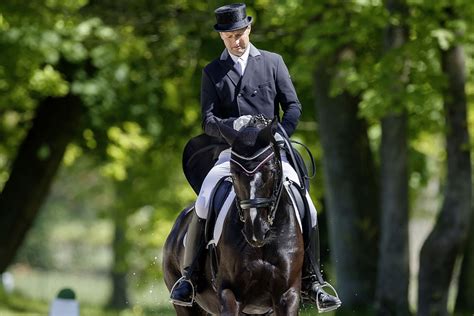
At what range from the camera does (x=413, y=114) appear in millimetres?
21234

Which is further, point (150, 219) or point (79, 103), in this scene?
point (150, 219)

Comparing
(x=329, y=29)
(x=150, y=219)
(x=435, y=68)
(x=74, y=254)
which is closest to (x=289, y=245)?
(x=329, y=29)

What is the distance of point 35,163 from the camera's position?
27.0 m

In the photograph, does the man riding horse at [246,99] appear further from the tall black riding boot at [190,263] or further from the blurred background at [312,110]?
the blurred background at [312,110]

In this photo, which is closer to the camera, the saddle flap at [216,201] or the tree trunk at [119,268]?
the saddle flap at [216,201]

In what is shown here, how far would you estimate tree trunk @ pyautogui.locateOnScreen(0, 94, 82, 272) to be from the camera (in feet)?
87.7

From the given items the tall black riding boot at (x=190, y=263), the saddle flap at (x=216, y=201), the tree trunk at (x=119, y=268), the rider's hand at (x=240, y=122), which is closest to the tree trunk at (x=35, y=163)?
the tree trunk at (x=119, y=268)

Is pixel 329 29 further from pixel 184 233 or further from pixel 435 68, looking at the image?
pixel 184 233

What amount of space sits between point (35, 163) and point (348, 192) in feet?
25.1

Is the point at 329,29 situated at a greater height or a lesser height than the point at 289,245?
lesser

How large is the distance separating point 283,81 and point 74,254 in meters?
60.5

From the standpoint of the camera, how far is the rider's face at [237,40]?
10235mm

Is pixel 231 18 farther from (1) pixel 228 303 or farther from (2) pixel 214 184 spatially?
(1) pixel 228 303

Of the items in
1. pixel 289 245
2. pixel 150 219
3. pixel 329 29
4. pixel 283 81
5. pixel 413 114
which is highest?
pixel 283 81
